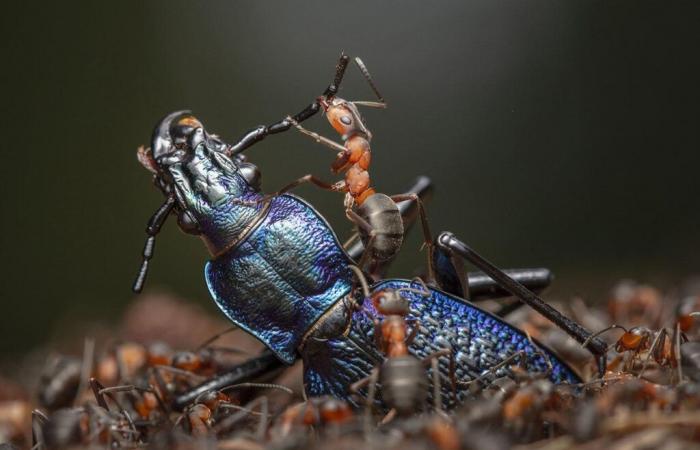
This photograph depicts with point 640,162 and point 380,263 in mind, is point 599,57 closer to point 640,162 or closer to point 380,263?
point 640,162

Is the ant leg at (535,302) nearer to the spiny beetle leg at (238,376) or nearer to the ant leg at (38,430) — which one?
the spiny beetle leg at (238,376)

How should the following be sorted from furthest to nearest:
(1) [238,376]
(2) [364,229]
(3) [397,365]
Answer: (1) [238,376]
(2) [364,229]
(3) [397,365]

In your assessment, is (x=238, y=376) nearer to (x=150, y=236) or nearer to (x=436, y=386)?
(x=150, y=236)

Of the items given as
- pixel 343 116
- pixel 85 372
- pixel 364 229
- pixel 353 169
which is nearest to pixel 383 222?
pixel 364 229

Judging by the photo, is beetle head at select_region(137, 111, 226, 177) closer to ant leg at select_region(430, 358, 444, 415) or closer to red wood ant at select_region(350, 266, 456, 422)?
red wood ant at select_region(350, 266, 456, 422)

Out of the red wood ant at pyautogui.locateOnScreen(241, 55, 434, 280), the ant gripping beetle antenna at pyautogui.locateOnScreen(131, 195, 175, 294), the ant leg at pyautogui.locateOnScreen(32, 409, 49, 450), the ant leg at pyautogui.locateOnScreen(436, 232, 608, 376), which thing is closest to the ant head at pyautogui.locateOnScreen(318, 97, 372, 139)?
the red wood ant at pyautogui.locateOnScreen(241, 55, 434, 280)

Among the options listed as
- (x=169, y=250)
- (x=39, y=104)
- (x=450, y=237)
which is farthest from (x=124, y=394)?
(x=39, y=104)
